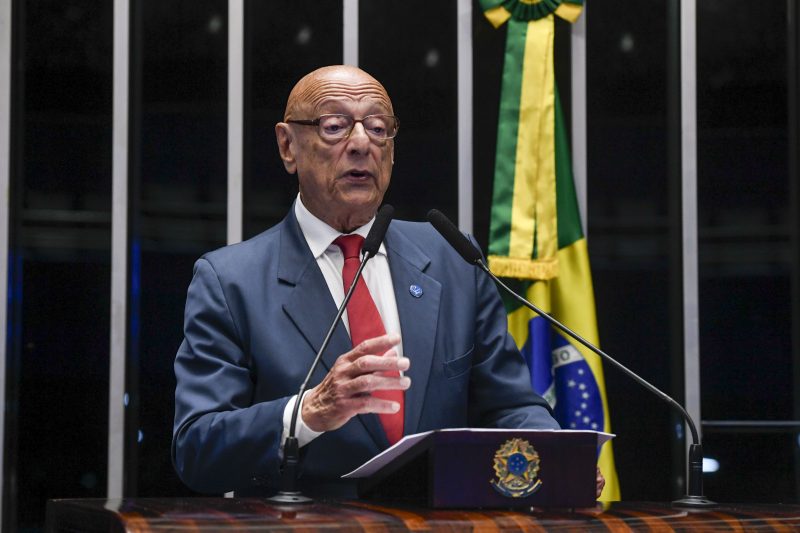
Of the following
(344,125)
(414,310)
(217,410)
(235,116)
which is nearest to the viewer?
(217,410)

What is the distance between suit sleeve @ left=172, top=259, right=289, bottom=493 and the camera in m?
1.99

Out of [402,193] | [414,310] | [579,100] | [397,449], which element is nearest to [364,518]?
[397,449]

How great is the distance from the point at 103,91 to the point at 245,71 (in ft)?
1.56

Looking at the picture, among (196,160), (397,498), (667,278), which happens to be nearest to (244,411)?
(397,498)

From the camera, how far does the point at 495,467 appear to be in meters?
1.71

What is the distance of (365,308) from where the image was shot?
2328mm

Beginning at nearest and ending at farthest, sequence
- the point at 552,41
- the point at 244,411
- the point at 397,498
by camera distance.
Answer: the point at 397,498 < the point at 244,411 < the point at 552,41

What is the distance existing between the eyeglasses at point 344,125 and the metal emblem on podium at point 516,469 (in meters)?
Result: 0.97

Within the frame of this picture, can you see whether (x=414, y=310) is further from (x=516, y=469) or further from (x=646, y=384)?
(x=516, y=469)

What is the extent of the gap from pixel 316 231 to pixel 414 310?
28cm

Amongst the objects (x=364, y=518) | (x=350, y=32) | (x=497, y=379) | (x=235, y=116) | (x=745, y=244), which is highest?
(x=350, y=32)

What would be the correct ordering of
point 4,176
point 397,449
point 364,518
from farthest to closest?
1. point 4,176
2. point 397,449
3. point 364,518

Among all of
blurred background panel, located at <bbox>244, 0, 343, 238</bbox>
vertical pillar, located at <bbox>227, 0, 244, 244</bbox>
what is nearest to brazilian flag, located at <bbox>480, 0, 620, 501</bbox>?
blurred background panel, located at <bbox>244, 0, 343, 238</bbox>

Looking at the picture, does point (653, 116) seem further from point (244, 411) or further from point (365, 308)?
point (244, 411)
